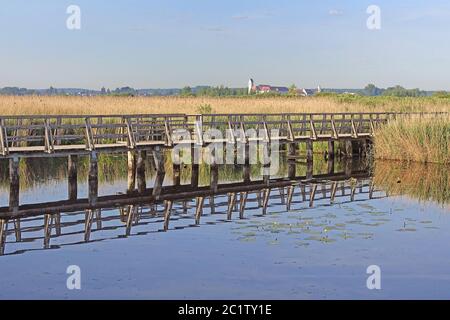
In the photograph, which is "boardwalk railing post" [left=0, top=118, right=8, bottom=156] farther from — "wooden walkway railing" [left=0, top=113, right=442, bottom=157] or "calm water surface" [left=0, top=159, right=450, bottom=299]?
"calm water surface" [left=0, top=159, right=450, bottom=299]

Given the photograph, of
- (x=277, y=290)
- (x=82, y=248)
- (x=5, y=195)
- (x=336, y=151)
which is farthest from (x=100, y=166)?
(x=277, y=290)

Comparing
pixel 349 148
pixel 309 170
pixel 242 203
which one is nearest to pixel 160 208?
pixel 242 203

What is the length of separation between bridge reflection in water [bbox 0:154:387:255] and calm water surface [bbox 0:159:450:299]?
0.08 meters

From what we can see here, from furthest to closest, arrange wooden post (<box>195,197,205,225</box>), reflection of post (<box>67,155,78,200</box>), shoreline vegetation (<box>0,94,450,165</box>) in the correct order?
1. shoreline vegetation (<box>0,94,450,165</box>)
2. reflection of post (<box>67,155,78,200</box>)
3. wooden post (<box>195,197,205,225</box>)

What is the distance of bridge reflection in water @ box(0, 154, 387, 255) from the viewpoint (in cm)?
1528

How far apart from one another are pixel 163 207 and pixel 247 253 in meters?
5.85

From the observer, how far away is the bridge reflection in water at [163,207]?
602 inches

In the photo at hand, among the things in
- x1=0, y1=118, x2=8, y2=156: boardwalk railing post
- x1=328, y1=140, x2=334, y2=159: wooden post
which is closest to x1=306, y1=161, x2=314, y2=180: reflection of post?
x1=328, y1=140, x2=334, y2=159: wooden post

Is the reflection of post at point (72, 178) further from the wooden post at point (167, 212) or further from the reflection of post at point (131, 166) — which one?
the wooden post at point (167, 212)

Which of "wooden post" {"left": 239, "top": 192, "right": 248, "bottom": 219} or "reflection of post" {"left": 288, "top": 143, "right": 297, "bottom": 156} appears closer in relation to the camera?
"wooden post" {"left": 239, "top": 192, "right": 248, "bottom": 219}

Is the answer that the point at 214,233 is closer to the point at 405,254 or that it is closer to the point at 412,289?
the point at 405,254

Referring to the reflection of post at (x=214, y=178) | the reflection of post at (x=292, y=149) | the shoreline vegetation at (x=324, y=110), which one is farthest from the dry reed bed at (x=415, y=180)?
the reflection of post at (x=214, y=178)

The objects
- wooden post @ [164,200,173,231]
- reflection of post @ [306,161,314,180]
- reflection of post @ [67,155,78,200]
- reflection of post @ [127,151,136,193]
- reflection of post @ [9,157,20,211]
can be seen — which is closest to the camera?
wooden post @ [164,200,173,231]
